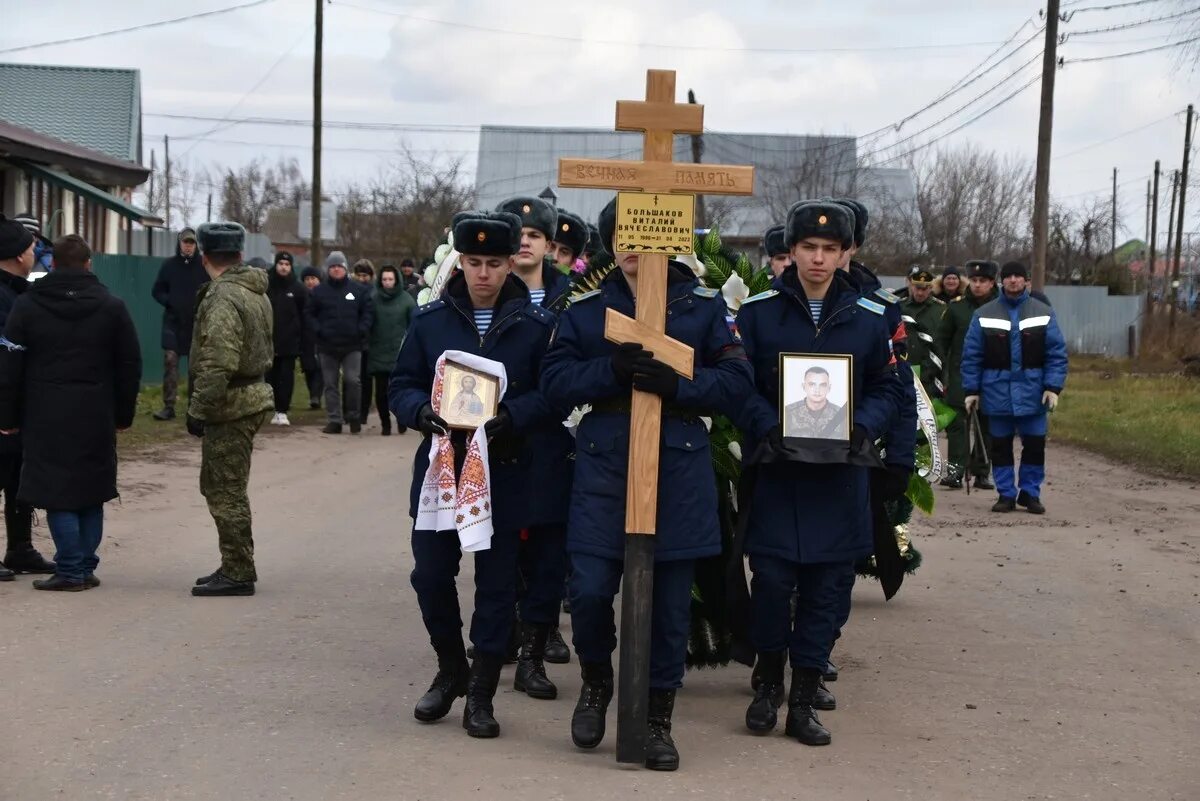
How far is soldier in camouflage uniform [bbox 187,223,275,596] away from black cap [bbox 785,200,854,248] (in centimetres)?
367

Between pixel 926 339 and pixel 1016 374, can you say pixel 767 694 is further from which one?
pixel 1016 374

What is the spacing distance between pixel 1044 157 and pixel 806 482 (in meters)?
22.6

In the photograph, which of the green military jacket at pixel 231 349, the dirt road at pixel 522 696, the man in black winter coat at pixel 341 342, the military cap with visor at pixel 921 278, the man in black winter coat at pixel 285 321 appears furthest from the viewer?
the man in black winter coat at pixel 285 321

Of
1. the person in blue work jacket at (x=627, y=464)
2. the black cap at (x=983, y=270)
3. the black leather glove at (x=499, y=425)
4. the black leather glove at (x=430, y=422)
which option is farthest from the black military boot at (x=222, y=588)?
the black cap at (x=983, y=270)

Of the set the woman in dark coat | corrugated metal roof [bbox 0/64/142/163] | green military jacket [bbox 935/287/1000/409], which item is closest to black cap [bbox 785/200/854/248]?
green military jacket [bbox 935/287/1000/409]

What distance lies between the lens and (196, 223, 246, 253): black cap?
366 inches

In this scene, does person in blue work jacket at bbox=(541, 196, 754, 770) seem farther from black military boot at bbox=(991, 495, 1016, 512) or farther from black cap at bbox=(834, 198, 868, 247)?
black military boot at bbox=(991, 495, 1016, 512)

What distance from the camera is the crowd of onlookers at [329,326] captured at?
19203mm

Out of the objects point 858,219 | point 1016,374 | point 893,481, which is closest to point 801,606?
point 893,481

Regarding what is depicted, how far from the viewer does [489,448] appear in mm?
6430

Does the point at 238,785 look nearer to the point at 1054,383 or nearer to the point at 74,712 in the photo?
the point at 74,712

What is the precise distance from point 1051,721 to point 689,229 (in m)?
2.52

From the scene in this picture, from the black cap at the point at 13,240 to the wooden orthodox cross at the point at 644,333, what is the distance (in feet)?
16.1

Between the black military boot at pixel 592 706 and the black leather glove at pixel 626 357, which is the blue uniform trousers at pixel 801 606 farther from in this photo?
the black leather glove at pixel 626 357
